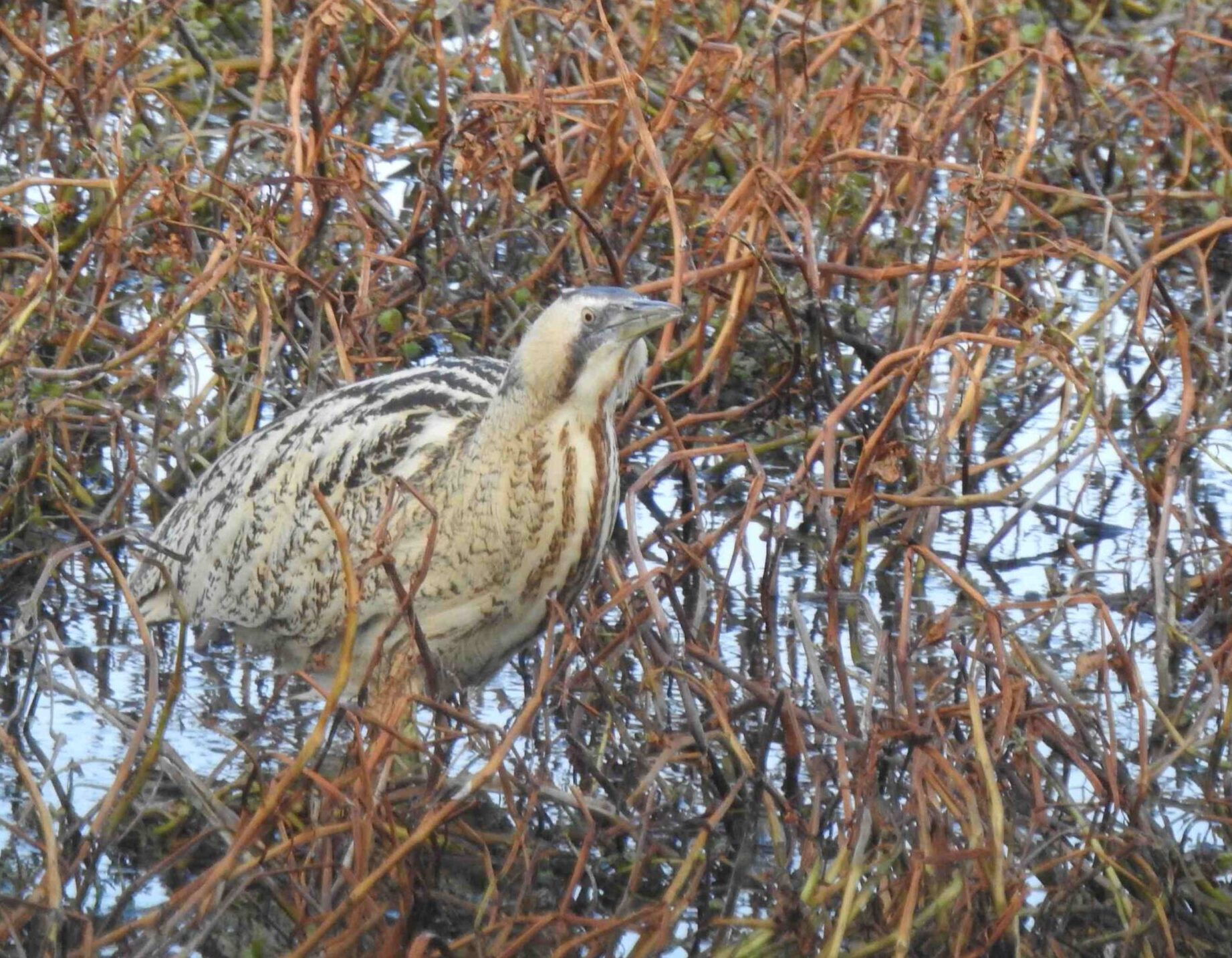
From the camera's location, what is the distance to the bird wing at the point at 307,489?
311cm

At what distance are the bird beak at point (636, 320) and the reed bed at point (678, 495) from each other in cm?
21

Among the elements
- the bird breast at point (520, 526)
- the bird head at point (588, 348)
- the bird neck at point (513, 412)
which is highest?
the bird head at point (588, 348)

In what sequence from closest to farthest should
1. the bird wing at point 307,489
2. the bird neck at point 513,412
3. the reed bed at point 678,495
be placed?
the reed bed at point 678,495 < the bird neck at point 513,412 < the bird wing at point 307,489

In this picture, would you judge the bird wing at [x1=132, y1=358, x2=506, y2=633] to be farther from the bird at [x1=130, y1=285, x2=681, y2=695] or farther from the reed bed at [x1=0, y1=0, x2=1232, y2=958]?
the reed bed at [x1=0, y1=0, x2=1232, y2=958]

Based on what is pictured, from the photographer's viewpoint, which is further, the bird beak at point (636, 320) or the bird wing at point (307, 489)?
the bird wing at point (307, 489)

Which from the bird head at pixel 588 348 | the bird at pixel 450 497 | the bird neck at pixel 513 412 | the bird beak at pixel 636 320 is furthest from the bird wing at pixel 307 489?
the bird beak at pixel 636 320

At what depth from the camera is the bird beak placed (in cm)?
279

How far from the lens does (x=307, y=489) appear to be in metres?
3.19

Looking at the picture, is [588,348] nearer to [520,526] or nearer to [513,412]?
[513,412]

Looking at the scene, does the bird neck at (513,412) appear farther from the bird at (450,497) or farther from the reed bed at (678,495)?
the reed bed at (678,495)

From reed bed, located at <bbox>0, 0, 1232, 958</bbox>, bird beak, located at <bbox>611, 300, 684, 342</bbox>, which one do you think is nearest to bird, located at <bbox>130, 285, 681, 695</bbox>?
bird beak, located at <bbox>611, 300, 684, 342</bbox>

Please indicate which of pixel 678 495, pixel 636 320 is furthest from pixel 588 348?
pixel 678 495

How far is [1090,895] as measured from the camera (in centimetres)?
267

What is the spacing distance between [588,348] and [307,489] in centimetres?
58
